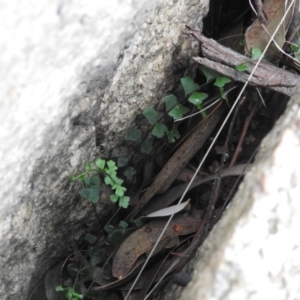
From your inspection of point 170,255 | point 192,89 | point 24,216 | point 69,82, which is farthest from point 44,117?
point 170,255

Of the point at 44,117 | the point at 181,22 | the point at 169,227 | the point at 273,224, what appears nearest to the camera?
the point at 273,224

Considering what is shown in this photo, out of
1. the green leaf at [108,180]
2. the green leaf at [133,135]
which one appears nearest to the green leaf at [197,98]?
the green leaf at [133,135]

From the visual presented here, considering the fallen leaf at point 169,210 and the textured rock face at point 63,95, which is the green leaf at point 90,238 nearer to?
the textured rock face at point 63,95

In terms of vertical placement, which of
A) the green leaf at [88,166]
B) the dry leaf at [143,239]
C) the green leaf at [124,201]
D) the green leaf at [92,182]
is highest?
the green leaf at [88,166]

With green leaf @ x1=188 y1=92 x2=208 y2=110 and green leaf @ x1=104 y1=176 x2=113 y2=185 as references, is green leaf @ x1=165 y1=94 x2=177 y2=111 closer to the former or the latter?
green leaf @ x1=188 y1=92 x2=208 y2=110

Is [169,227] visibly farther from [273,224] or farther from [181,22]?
[273,224]

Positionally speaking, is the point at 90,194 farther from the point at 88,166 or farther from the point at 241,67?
the point at 241,67
